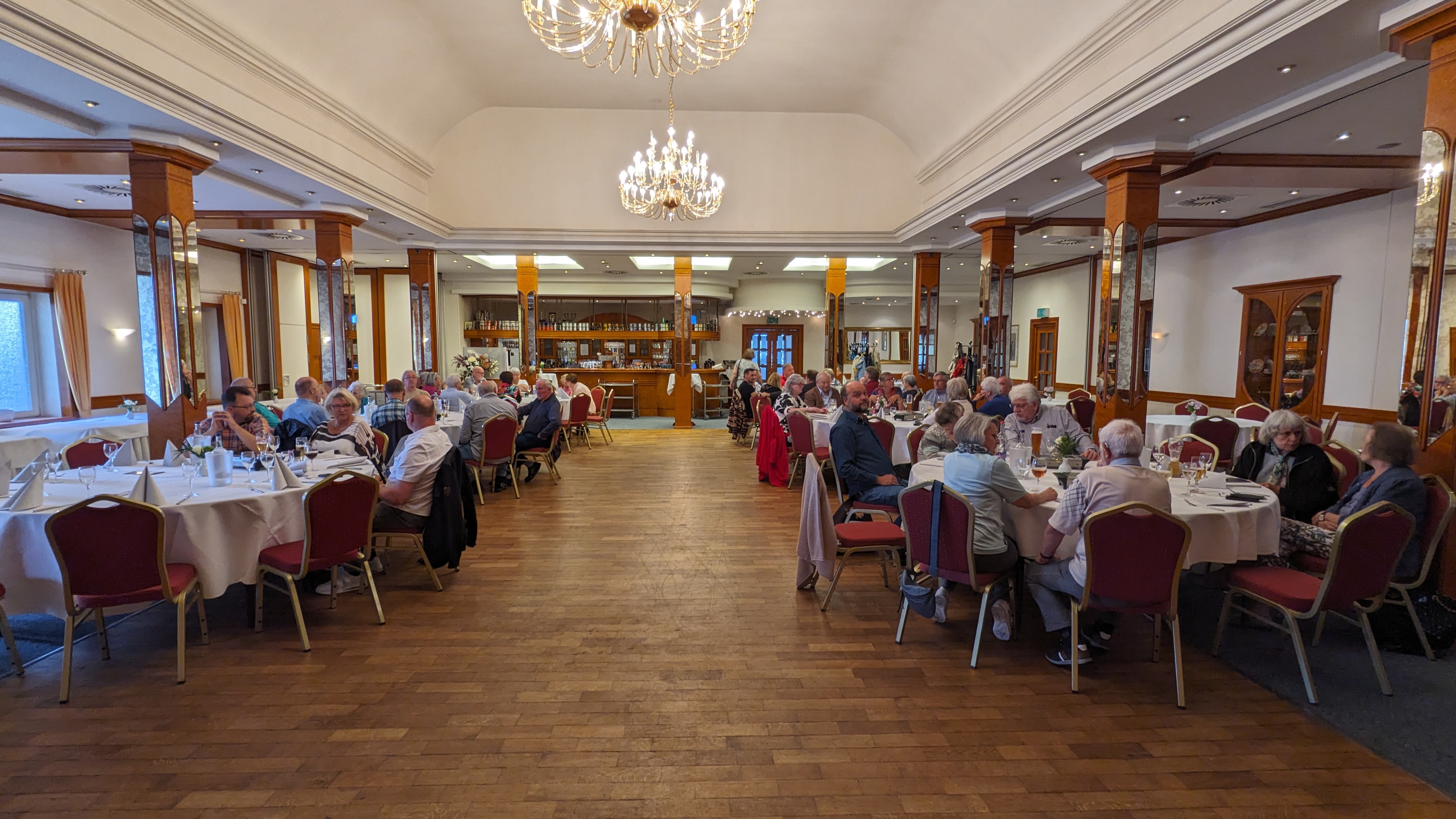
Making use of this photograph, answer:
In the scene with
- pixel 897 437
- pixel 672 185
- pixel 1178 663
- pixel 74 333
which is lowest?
pixel 1178 663

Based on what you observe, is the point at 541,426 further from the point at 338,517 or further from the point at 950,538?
the point at 950,538

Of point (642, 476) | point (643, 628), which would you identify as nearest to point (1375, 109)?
point (643, 628)

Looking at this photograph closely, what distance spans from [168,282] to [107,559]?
3.86 m

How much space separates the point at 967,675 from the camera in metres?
3.45

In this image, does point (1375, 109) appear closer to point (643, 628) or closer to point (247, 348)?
point (643, 628)

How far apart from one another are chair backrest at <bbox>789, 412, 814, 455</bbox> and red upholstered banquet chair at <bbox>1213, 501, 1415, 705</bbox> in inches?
165

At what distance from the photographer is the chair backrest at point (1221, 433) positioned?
7184 millimetres

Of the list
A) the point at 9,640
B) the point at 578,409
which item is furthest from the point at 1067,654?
the point at 578,409

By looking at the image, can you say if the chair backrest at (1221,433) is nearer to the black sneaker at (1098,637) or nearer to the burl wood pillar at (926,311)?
the black sneaker at (1098,637)

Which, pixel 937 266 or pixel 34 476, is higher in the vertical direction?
pixel 937 266

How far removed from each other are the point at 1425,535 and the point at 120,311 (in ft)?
49.9

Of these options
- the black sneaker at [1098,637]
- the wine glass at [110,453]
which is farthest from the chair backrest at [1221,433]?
the wine glass at [110,453]

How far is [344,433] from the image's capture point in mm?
5148

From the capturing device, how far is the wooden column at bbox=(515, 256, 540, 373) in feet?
43.9
